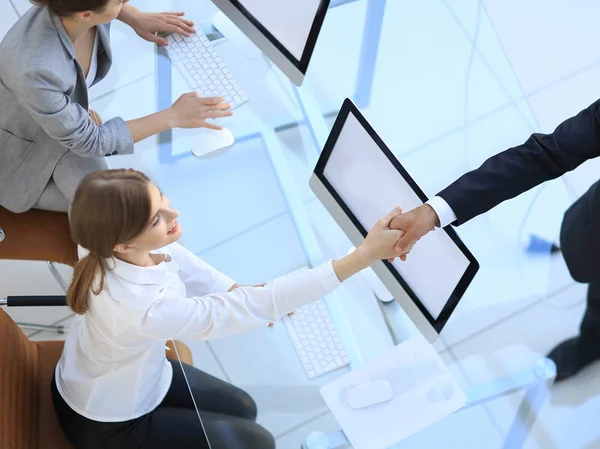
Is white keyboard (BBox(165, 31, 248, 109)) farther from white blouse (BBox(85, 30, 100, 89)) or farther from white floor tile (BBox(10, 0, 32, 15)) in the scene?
white floor tile (BBox(10, 0, 32, 15))

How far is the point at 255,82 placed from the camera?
2072mm

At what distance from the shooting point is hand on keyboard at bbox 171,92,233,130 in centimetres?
191

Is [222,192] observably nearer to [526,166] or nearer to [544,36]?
[526,166]

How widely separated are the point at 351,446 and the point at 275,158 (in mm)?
775

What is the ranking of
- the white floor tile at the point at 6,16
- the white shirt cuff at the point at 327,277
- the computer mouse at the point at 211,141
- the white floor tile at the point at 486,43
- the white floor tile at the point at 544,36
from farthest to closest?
the white floor tile at the point at 6,16 < the white floor tile at the point at 544,36 < the white floor tile at the point at 486,43 < the computer mouse at the point at 211,141 < the white shirt cuff at the point at 327,277

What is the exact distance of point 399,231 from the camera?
1481 mm

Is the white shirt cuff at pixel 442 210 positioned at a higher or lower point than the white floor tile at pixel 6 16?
higher

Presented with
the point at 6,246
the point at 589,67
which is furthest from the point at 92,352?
the point at 589,67

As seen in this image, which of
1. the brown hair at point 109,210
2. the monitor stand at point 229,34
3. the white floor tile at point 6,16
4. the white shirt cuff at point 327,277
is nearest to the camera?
Answer: the brown hair at point 109,210

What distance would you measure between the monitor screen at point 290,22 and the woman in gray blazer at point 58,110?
23 cm

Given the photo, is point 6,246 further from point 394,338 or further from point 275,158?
point 394,338

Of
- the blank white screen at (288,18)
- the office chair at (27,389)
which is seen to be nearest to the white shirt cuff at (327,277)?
the office chair at (27,389)

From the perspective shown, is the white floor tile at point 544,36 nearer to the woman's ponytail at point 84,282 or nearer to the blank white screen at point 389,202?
the blank white screen at point 389,202

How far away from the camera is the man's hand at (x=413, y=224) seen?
148 centimetres
